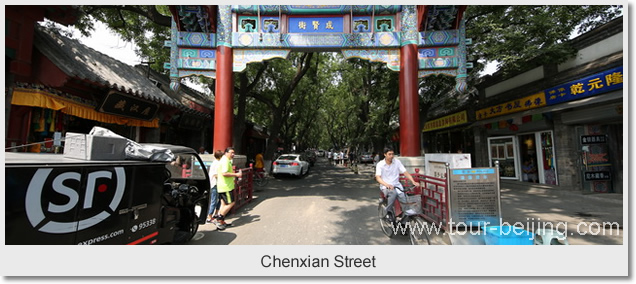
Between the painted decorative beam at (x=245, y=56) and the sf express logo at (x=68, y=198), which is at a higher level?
the painted decorative beam at (x=245, y=56)

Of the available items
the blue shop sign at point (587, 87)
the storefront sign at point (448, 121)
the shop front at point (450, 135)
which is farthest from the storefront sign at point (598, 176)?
Result: the storefront sign at point (448, 121)

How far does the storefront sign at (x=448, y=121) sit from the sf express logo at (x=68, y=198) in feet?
45.1

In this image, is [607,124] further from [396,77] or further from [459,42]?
[396,77]

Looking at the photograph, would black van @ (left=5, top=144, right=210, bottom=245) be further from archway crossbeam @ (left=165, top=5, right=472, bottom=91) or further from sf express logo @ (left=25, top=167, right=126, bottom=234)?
archway crossbeam @ (left=165, top=5, right=472, bottom=91)

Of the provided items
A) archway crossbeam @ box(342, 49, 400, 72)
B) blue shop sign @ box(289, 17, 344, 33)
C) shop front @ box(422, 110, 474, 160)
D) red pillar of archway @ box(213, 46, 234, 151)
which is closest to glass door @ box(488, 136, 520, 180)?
shop front @ box(422, 110, 474, 160)

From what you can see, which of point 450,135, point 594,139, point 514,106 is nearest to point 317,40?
point 514,106

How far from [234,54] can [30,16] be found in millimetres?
4253

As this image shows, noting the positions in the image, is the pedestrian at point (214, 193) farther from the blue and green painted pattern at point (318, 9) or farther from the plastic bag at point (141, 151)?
the blue and green painted pattern at point (318, 9)

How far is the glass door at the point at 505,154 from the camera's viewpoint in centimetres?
1077

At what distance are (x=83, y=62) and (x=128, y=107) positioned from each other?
1.53 metres

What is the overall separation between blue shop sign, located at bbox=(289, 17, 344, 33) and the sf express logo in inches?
255

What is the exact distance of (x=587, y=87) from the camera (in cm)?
742

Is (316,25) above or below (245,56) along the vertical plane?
above

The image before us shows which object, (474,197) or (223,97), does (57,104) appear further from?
(474,197)
